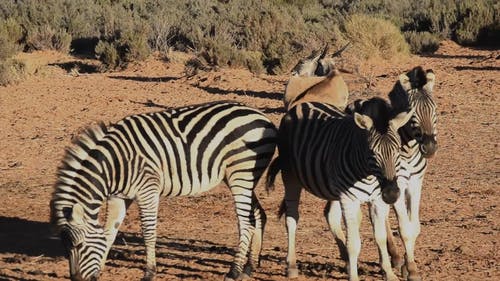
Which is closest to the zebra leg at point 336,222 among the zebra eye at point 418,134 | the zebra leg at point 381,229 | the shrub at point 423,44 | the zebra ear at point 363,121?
the zebra leg at point 381,229

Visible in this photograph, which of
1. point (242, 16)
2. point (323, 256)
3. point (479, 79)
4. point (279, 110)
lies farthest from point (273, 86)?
point (323, 256)

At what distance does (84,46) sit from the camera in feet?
105

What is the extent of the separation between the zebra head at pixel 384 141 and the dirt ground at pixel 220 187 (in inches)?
74.3

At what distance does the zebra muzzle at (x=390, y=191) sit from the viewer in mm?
8094

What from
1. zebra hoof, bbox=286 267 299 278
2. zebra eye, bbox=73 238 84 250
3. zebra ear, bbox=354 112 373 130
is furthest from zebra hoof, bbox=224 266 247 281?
zebra ear, bbox=354 112 373 130

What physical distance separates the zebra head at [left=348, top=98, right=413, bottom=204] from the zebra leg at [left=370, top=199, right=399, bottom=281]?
0.42 meters

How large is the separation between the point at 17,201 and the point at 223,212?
322cm

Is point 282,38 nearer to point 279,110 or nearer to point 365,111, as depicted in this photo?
point 279,110

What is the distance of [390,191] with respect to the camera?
8.09 m

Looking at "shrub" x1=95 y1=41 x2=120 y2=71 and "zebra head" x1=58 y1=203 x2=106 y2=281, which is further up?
"shrub" x1=95 y1=41 x2=120 y2=71

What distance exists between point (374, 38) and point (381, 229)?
18.7 meters

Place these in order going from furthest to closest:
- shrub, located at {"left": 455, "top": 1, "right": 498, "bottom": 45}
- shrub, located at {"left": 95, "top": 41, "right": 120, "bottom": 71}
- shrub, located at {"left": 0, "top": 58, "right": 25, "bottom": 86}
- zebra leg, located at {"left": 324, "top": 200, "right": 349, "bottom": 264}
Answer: shrub, located at {"left": 455, "top": 1, "right": 498, "bottom": 45} → shrub, located at {"left": 95, "top": 41, "right": 120, "bottom": 71} → shrub, located at {"left": 0, "top": 58, "right": 25, "bottom": 86} → zebra leg, located at {"left": 324, "top": 200, "right": 349, "bottom": 264}

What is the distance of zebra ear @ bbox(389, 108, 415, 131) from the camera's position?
28.0 ft

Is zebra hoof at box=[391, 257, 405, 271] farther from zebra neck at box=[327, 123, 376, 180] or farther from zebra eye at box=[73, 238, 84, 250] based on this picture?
zebra eye at box=[73, 238, 84, 250]
